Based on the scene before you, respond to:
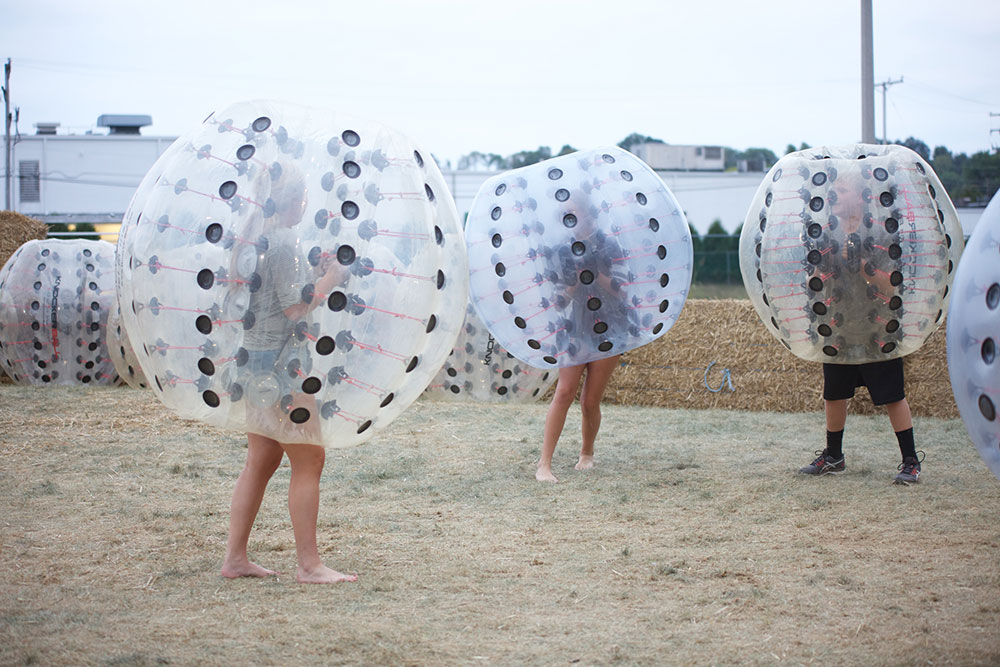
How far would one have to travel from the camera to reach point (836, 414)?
617 centimetres

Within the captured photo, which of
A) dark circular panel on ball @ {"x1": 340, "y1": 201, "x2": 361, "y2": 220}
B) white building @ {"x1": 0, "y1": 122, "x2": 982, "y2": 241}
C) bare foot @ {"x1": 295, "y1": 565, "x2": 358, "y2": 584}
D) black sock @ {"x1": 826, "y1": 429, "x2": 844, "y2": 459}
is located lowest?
bare foot @ {"x1": 295, "y1": 565, "x2": 358, "y2": 584}

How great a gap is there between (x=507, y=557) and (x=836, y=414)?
9.53 ft

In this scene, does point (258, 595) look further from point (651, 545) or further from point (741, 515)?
point (741, 515)

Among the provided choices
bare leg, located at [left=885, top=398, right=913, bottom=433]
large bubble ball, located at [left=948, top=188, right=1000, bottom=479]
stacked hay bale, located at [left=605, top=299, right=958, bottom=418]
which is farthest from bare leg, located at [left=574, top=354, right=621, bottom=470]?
stacked hay bale, located at [left=605, top=299, right=958, bottom=418]

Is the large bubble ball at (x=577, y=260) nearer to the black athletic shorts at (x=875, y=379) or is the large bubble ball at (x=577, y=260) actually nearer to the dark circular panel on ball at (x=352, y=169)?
the black athletic shorts at (x=875, y=379)

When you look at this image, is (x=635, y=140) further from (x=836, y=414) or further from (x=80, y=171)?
(x=836, y=414)

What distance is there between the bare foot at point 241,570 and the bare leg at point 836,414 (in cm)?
387

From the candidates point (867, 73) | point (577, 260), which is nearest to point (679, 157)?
point (867, 73)

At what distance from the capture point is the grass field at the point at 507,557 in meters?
3.20

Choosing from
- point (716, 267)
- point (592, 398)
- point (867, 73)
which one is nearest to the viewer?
point (592, 398)

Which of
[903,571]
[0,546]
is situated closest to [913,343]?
[903,571]

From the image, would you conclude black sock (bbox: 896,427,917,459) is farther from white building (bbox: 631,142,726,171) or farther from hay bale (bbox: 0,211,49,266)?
white building (bbox: 631,142,726,171)

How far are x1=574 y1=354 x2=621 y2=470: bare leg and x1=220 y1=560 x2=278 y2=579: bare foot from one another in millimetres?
2899

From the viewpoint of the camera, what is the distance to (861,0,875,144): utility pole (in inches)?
480
